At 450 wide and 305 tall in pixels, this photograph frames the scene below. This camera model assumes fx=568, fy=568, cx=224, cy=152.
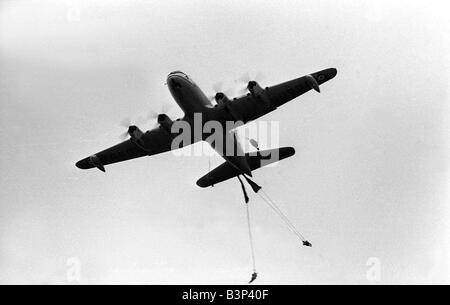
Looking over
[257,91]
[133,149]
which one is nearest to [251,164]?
[257,91]

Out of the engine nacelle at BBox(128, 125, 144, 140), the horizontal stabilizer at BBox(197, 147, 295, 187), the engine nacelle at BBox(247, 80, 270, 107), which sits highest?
the engine nacelle at BBox(247, 80, 270, 107)

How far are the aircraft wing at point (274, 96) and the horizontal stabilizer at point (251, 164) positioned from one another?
12.6ft

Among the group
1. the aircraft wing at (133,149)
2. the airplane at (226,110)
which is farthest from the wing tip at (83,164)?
the airplane at (226,110)

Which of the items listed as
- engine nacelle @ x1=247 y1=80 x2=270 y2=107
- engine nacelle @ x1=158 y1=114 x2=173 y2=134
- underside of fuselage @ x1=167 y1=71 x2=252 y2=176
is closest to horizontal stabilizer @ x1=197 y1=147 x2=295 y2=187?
underside of fuselage @ x1=167 y1=71 x2=252 y2=176

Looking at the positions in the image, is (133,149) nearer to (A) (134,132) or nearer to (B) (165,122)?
(A) (134,132)

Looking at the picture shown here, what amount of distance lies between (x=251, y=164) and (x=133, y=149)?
38.6 feet

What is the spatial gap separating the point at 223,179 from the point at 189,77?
9.79 metres

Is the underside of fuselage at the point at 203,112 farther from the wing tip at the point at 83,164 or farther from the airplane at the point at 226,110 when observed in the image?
the wing tip at the point at 83,164

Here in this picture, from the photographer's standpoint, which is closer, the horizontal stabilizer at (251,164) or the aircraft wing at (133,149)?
the horizontal stabilizer at (251,164)

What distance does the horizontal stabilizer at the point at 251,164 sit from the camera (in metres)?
50.3

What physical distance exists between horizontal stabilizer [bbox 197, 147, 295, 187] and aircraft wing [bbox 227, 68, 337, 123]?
3844mm

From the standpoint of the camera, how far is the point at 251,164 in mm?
51625

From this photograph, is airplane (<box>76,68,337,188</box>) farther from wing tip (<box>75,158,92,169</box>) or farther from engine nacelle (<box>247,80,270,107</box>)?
wing tip (<box>75,158,92,169</box>)

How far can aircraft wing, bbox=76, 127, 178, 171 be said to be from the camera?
166 ft
